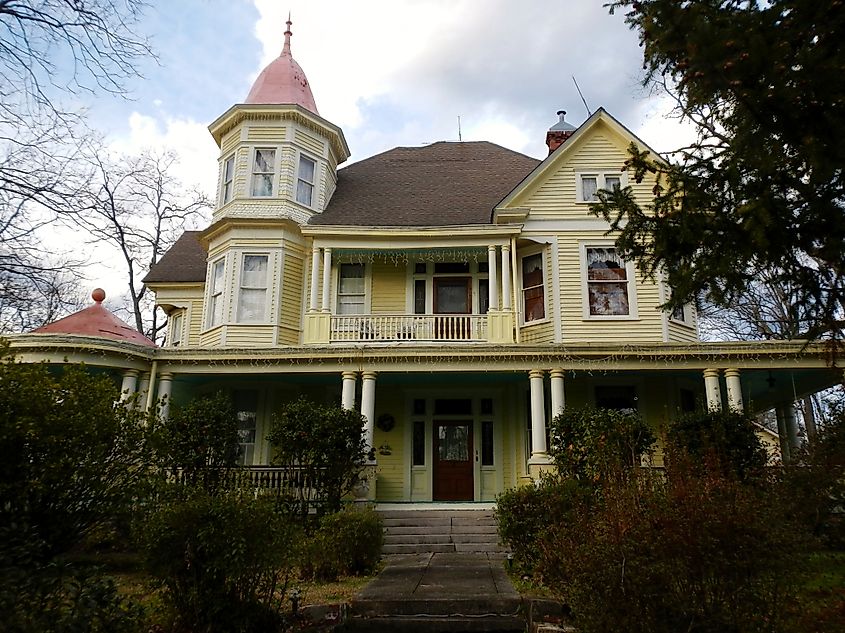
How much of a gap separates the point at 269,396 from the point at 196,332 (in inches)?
184

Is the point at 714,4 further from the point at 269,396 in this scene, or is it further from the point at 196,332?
the point at 196,332

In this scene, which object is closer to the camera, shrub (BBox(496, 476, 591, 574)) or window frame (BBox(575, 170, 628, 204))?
shrub (BBox(496, 476, 591, 574))

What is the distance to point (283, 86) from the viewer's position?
59.3 feet

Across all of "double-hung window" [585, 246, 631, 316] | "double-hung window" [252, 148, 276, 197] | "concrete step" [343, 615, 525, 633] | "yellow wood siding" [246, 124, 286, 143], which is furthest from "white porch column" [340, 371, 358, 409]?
"yellow wood siding" [246, 124, 286, 143]

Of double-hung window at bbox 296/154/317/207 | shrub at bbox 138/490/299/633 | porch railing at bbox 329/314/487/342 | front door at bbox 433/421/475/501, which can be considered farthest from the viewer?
double-hung window at bbox 296/154/317/207

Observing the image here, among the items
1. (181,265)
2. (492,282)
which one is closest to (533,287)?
(492,282)

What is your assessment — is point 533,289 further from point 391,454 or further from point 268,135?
point 268,135

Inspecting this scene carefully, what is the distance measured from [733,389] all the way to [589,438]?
4.14 m

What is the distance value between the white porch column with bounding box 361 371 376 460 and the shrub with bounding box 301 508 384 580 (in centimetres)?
290

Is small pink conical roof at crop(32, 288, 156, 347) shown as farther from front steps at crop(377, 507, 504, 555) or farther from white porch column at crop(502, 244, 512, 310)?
white porch column at crop(502, 244, 512, 310)

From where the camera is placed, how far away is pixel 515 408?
15617 mm

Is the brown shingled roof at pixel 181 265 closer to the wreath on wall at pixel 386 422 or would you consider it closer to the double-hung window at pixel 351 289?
the double-hung window at pixel 351 289

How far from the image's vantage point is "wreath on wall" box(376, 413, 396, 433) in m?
15.7

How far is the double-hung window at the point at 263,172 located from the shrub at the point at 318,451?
7.25 m
